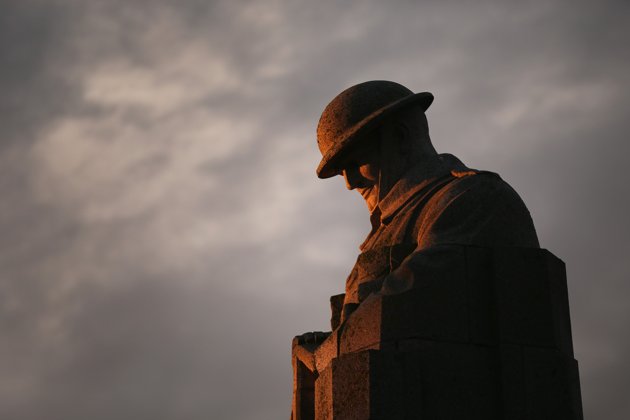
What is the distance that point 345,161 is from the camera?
12445 millimetres

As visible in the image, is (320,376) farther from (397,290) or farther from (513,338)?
(513,338)

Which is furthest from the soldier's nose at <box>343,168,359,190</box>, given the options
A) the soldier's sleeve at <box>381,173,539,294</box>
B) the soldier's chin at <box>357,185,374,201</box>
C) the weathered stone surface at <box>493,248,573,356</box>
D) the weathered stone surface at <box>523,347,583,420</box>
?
the weathered stone surface at <box>523,347,583,420</box>

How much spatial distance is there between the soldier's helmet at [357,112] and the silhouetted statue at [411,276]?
0.01 meters

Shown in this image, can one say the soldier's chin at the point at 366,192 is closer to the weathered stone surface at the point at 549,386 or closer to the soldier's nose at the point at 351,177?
the soldier's nose at the point at 351,177

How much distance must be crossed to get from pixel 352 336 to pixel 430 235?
1.28 metres

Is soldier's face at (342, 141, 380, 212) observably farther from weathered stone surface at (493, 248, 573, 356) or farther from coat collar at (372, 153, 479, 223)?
weathered stone surface at (493, 248, 573, 356)

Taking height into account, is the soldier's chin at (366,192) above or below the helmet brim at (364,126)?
below

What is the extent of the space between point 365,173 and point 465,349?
2.88m

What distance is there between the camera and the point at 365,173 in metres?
12.4

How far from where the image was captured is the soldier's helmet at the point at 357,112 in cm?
1206

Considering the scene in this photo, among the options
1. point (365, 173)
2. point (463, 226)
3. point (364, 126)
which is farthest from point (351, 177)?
point (463, 226)

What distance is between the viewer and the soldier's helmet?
12.1 meters

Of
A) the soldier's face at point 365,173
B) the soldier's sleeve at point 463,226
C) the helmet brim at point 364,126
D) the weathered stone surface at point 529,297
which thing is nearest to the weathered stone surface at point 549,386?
the weathered stone surface at point 529,297

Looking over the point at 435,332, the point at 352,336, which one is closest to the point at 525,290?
the point at 435,332
